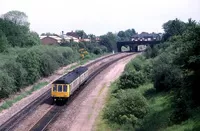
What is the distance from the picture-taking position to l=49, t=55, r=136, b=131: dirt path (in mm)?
22153

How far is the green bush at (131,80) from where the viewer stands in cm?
3225

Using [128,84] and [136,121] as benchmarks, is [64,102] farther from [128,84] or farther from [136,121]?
[136,121]

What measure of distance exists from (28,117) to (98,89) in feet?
43.4

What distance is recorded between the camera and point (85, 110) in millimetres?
→ 26719

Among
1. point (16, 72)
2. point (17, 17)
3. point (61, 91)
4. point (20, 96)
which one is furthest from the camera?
point (17, 17)

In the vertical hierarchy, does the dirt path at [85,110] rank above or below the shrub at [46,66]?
below

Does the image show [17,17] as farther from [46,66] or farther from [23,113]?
[23,113]

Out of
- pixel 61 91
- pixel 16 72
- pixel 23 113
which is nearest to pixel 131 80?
pixel 61 91

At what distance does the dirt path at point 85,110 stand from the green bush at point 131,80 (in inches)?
94.9

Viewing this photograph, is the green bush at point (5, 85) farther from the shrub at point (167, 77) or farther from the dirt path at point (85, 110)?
the shrub at point (167, 77)

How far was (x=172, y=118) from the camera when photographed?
58.1ft

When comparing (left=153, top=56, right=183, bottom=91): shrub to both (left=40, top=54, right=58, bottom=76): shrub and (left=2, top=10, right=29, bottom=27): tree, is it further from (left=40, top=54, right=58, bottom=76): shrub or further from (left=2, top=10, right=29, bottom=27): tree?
(left=2, top=10, right=29, bottom=27): tree

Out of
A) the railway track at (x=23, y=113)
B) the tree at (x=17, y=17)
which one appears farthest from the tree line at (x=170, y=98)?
the tree at (x=17, y=17)

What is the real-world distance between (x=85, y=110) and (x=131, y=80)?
312 inches
